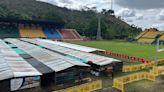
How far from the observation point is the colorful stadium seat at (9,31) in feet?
216

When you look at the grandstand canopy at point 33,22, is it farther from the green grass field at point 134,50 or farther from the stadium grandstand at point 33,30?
the green grass field at point 134,50

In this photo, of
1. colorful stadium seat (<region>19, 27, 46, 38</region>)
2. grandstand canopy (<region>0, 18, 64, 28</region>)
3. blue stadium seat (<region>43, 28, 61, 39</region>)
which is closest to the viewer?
grandstand canopy (<region>0, 18, 64, 28</region>)

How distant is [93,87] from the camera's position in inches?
639

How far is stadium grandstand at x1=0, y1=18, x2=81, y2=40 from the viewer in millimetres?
67256

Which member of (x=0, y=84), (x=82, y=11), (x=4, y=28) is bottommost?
(x=0, y=84)

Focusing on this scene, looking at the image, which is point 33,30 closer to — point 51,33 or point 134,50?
point 51,33

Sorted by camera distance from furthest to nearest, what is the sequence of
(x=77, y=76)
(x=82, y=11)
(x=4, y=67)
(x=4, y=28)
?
(x=82, y=11) < (x=4, y=28) < (x=77, y=76) < (x=4, y=67)

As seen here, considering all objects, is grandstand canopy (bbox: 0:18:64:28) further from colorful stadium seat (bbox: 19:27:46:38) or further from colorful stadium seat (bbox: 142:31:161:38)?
colorful stadium seat (bbox: 142:31:161:38)

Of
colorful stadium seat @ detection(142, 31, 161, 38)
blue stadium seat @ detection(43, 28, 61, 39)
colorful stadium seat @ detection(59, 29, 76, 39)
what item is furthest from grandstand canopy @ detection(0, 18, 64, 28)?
colorful stadium seat @ detection(142, 31, 161, 38)

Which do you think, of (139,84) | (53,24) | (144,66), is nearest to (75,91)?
(139,84)

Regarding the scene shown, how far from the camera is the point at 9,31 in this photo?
222 ft

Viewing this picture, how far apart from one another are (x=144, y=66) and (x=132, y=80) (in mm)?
6756

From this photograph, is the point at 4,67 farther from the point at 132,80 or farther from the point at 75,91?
the point at 132,80

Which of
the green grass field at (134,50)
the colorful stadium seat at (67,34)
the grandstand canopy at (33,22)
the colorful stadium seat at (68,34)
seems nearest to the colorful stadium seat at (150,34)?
the colorful stadium seat at (68,34)
